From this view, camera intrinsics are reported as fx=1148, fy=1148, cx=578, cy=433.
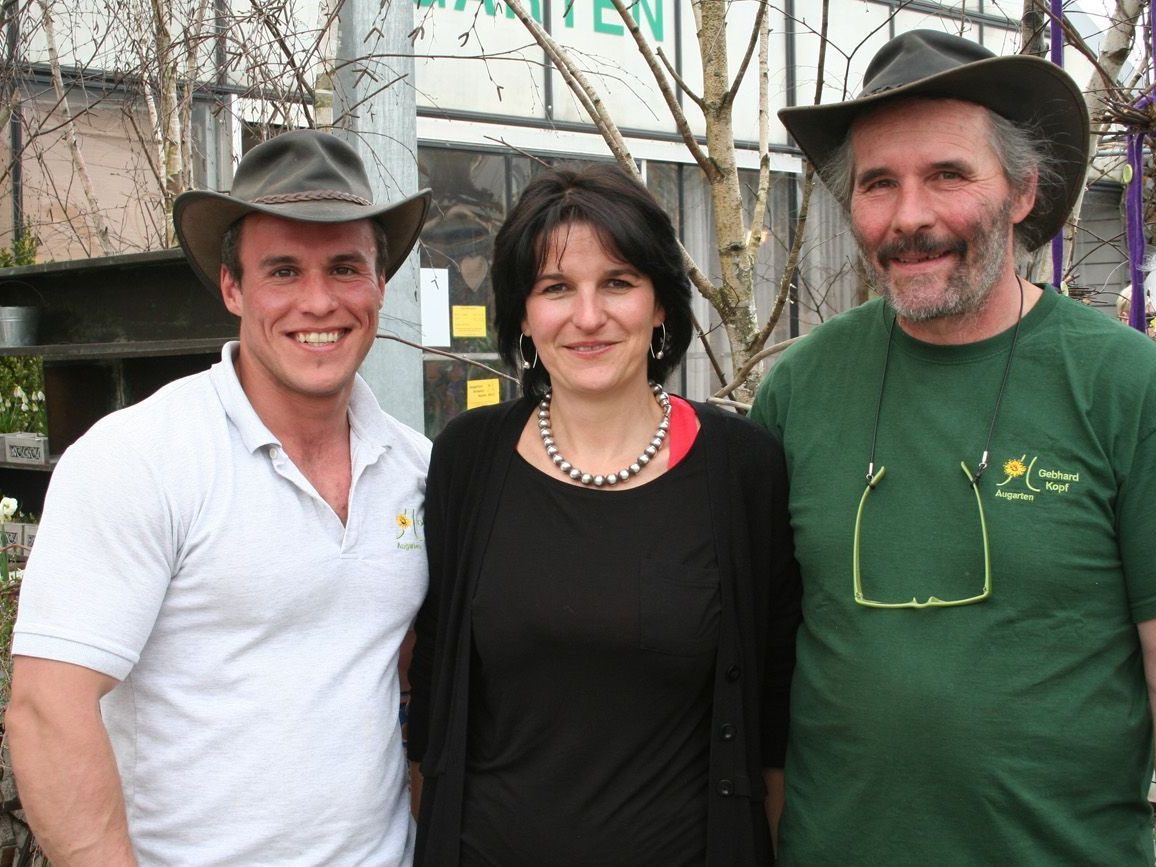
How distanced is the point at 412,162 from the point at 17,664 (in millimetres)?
1803

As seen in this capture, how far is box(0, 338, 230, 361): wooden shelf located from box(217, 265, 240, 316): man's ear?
90 centimetres

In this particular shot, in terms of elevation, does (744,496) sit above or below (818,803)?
above

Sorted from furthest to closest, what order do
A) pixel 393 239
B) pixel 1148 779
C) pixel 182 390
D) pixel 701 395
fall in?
pixel 701 395 < pixel 393 239 < pixel 182 390 < pixel 1148 779

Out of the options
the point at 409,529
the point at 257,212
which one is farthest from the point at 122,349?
the point at 409,529

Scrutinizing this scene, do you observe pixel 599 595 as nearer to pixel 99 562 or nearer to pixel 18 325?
pixel 99 562

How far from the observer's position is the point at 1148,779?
207cm

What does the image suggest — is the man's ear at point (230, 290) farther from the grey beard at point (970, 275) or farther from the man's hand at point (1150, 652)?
the man's hand at point (1150, 652)

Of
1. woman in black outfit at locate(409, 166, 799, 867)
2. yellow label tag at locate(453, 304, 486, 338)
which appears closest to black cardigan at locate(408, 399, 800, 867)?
woman in black outfit at locate(409, 166, 799, 867)

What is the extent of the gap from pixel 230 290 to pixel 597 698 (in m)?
1.14

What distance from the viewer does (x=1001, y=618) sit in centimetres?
198

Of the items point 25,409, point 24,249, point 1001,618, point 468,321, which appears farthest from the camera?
point 468,321

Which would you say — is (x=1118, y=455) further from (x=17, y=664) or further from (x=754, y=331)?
(x=17, y=664)

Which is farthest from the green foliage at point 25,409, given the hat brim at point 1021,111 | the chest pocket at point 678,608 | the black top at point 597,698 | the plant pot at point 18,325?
the hat brim at point 1021,111

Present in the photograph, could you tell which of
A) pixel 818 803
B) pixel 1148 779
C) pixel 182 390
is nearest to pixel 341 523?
pixel 182 390
